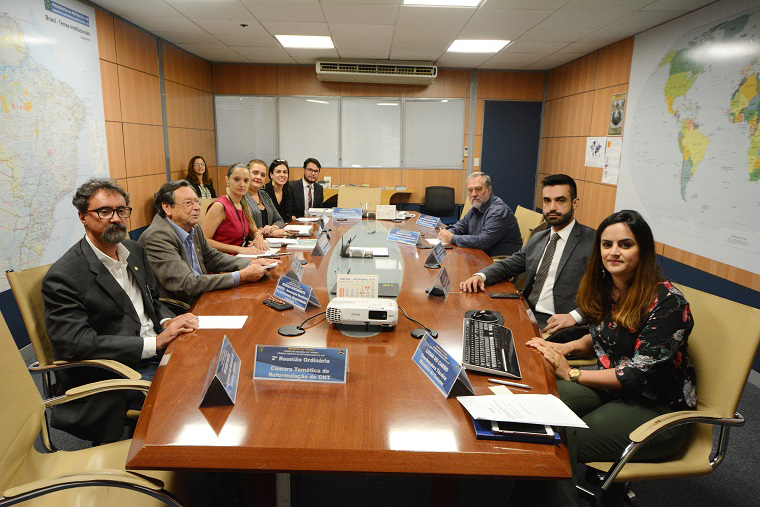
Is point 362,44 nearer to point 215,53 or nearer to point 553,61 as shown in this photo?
point 215,53

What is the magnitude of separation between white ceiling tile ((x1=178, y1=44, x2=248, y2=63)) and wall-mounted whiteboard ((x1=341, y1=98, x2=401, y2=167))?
184 cm

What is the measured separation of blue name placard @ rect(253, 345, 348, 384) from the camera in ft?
4.77

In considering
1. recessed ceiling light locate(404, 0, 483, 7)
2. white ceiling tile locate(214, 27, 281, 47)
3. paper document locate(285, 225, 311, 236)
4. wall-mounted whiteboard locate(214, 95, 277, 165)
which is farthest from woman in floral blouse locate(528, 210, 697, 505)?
wall-mounted whiteboard locate(214, 95, 277, 165)

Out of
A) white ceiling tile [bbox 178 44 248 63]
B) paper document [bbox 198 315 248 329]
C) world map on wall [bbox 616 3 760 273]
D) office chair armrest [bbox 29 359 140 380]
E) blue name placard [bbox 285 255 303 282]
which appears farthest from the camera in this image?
white ceiling tile [bbox 178 44 248 63]

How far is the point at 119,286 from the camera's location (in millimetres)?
1989

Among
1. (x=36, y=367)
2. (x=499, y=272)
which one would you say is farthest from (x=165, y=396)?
(x=499, y=272)

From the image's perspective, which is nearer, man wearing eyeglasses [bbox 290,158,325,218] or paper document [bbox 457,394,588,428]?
paper document [bbox 457,394,588,428]

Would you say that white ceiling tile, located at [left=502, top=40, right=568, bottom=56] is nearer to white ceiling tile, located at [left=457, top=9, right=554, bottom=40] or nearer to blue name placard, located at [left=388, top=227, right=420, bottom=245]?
white ceiling tile, located at [left=457, top=9, right=554, bottom=40]

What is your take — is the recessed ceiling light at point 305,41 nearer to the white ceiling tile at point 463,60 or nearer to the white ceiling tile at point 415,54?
the white ceiling tile at point 415,54

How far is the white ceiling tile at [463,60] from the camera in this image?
21.8 ft

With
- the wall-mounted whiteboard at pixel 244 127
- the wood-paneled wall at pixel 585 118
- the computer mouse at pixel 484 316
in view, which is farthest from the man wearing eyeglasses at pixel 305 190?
the computer mouse at pixel 484 316

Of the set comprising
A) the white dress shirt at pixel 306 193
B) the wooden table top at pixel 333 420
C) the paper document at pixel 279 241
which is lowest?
the wooden table top at pixel 333 420

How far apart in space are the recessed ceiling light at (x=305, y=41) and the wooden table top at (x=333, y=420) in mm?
4860

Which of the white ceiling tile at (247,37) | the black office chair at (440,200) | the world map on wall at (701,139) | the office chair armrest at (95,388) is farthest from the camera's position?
the black office chair at (440,200)
